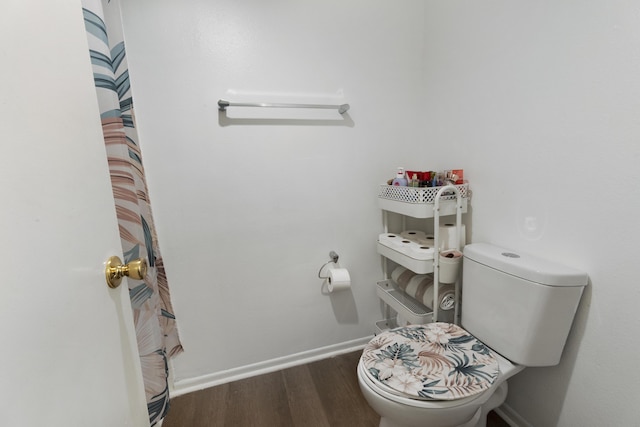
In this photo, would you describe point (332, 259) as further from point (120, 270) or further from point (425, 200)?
point (120, 270)

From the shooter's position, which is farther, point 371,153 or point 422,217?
point 371,153

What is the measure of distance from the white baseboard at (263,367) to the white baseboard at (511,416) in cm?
75

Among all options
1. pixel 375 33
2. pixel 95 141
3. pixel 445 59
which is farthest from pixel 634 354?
pixel 375 33

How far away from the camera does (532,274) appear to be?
95 centimetres

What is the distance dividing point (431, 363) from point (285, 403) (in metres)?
0.82

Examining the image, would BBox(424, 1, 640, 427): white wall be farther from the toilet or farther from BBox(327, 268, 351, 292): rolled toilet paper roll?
BBox(327, 268, 351, 292): rolled toilet paper roll

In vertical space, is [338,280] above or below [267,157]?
below

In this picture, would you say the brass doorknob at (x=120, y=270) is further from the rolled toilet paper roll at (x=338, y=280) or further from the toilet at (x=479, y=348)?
the rolled toilet paper roll at (x=338, y=280)

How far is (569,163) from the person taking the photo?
0.96 m

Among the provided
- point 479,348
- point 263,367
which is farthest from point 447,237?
point 263,367

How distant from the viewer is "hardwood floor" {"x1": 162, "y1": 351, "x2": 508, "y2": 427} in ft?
4.33

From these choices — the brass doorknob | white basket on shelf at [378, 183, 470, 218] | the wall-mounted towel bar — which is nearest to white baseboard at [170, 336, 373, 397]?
white basket on shelf at [378, 183, 470, 218]

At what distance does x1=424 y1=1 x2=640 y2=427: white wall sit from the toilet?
0.29 ft

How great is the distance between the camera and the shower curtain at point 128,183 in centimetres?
95
